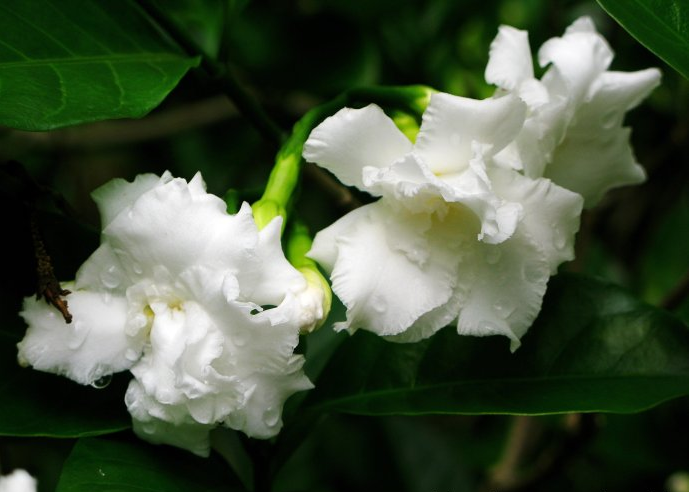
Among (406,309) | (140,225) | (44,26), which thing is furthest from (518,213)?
(44,26)

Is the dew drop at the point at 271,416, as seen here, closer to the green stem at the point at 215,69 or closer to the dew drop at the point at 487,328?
the dew drop at the point at 487,328

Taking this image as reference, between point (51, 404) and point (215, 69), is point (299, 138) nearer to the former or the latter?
point (215, 69)

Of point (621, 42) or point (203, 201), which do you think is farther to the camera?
point (621, 42)

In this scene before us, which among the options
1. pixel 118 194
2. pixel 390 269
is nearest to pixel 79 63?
pixel 118 194

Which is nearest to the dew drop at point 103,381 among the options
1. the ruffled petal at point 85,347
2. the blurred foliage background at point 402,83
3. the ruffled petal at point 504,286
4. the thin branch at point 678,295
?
the ruffled petal at point 85,347

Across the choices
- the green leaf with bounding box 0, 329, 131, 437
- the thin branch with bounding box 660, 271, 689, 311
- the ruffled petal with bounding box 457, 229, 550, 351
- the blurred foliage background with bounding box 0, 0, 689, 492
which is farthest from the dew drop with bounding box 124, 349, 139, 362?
the thin branch with bounding box 660, 271, 689, 311

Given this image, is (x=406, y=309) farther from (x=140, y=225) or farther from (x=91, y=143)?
(x=91, y=143)
